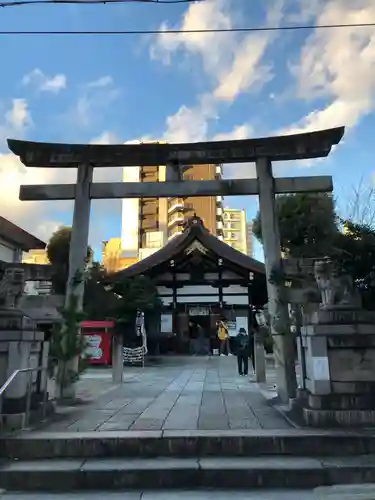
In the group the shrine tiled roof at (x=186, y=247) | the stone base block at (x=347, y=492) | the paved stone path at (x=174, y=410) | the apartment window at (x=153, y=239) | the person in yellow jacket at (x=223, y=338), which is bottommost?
the stone base block at (x=347, y=492)

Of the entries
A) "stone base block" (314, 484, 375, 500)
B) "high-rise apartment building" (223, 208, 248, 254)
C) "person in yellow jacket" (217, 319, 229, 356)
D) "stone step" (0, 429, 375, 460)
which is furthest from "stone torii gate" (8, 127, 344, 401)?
"high-rise apartment building" (223, 208, 248, 254)

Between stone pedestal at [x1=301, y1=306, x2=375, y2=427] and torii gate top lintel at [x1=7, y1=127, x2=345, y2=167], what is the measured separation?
4.13 meters

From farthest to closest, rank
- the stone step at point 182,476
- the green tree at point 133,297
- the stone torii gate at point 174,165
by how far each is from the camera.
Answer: the green tree at point 133,297 → the stone torii gate at point 174,165 → the stone step at point 182,476

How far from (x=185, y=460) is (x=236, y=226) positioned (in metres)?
85.6

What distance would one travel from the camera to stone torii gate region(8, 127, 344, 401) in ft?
28.9

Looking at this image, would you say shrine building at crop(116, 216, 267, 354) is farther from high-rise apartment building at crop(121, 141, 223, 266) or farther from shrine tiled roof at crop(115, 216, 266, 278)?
high-rise apartment building at crop(121, 141, 223, 266)

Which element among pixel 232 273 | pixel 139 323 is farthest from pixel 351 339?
pixel 232 273

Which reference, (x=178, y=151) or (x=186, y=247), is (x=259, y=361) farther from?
(x=186, y=247)

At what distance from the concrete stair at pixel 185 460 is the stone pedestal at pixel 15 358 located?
27.2 inches

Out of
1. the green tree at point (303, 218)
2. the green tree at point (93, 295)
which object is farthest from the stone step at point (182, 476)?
the green tree at point (303, 218)

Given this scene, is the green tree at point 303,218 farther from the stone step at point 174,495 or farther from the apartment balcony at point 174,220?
the apartment balcony at point 174,220

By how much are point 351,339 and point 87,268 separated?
5583 millimetres

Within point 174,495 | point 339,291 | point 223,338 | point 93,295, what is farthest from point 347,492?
point 223,338

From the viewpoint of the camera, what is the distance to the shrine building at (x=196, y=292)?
845 inches
